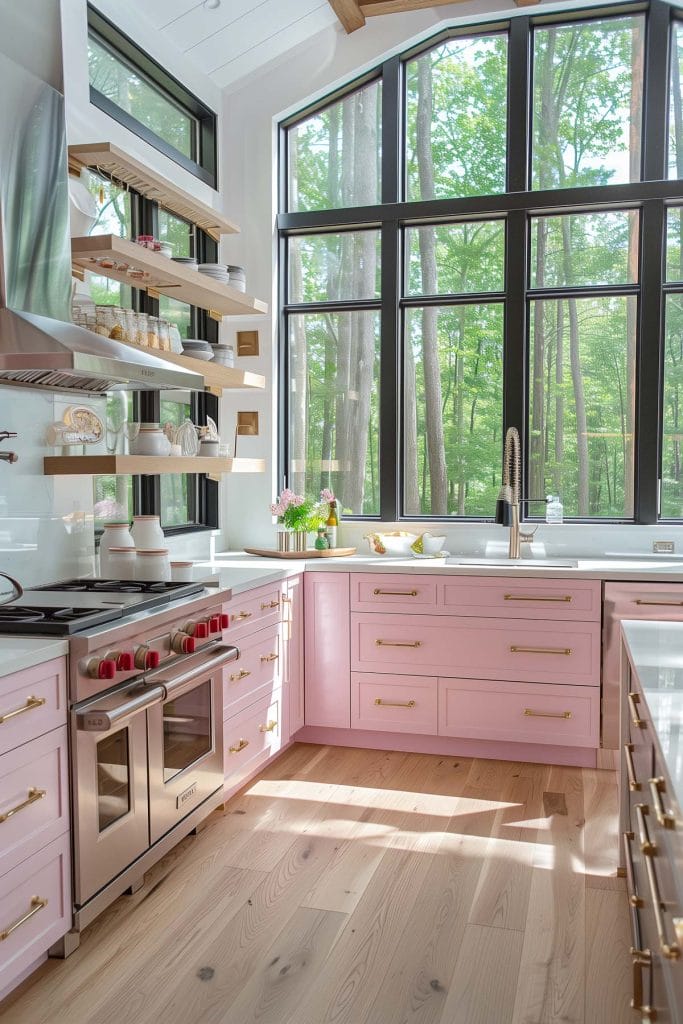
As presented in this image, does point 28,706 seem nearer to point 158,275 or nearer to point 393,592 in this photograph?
point 158,275

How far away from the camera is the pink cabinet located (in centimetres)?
409

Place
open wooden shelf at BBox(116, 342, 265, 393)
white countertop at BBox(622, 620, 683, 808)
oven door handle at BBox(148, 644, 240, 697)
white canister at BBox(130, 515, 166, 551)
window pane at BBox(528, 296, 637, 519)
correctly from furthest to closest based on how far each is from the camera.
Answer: window pane at BBox(528, 296, 637, 519) < open wooden shelf at BBox(116, 342, 265, 393) < white canister at BBox(130, 515, 166, 551) < oven door handle at BBox(148, 644, 240, 697) < white countertop at BBox(622, 620, 683, 808)

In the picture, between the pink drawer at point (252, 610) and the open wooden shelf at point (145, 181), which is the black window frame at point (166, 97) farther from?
the pink drawer at point (252, 610)

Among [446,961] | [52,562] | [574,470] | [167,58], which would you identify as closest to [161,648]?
[52,562]

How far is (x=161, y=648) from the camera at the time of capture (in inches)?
108

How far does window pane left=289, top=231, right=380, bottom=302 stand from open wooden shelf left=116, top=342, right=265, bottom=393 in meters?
0.82

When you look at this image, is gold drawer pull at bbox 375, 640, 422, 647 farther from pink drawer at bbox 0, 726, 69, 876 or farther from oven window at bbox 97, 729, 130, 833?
pink drawer at bbox 0, 726, 69, 876

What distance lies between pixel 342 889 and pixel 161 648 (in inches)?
36.6

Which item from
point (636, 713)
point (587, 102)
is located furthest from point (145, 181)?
point (636, 713)

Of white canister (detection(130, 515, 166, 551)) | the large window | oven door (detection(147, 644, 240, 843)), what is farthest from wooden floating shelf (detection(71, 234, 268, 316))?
oven door (detection(147, 644, 240, 843))

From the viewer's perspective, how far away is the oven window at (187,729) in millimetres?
2836

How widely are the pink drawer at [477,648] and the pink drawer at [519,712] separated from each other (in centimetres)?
5

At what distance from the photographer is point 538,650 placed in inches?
151

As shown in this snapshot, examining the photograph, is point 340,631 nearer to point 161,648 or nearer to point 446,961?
point 161,648
